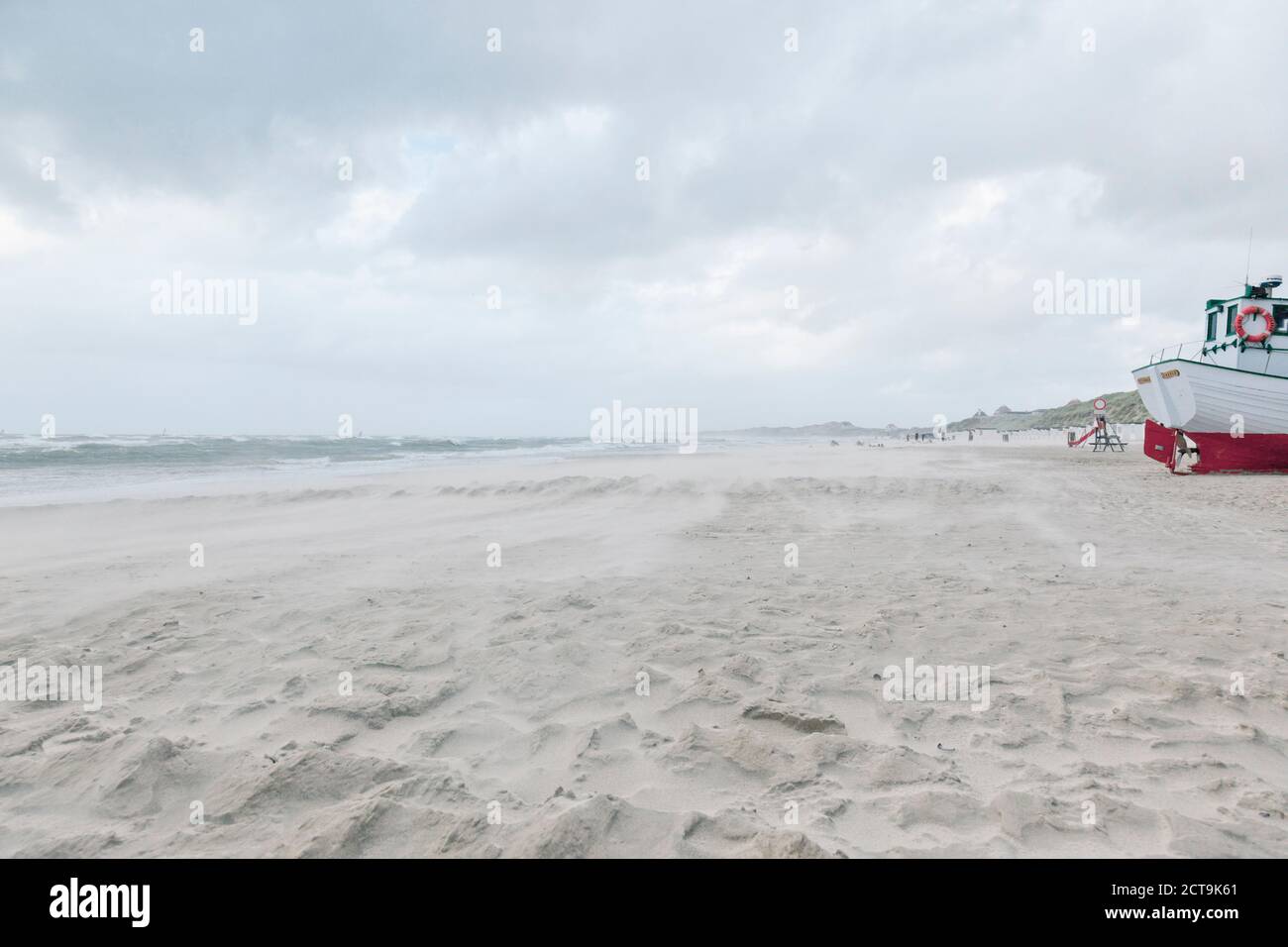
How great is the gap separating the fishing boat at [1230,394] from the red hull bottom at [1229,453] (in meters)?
0.02

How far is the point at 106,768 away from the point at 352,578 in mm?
3475

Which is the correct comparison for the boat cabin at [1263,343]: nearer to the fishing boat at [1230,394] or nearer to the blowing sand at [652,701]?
the fishing boat at [1230,394]

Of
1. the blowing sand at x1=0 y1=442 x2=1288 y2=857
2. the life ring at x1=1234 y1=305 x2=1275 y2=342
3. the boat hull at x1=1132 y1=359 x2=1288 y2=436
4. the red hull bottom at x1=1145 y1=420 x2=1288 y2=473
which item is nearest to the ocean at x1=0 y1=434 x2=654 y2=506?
the blowing sand at x1=0 y1=442 x2=1288 y2=857

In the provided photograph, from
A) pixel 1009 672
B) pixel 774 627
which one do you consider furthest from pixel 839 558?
pixel 1009 672

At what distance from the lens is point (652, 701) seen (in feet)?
12.1

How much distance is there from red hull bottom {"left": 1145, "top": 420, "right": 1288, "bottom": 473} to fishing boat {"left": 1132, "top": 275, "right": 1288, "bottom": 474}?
0.06ft

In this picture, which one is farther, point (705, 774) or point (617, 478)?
point (617, 478)

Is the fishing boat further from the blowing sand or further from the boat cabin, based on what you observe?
the blowing sand

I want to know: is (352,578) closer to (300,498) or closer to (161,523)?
(161,523)
